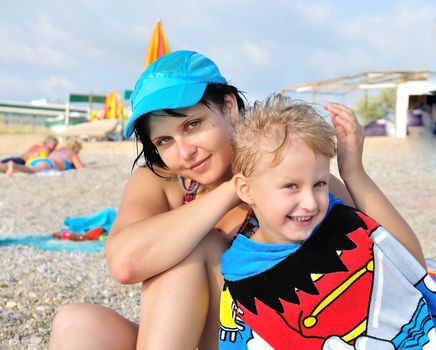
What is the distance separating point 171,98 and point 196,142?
0.17 meters

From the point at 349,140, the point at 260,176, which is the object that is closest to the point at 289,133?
the point at 260,176

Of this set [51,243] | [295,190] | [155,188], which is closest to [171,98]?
[155,188]

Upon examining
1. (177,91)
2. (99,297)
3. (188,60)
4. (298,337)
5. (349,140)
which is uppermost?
(188,60)

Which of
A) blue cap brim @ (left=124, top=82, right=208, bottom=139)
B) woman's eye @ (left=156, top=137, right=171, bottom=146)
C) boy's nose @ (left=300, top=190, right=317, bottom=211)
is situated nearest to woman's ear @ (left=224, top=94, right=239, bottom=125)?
blue cap brim @ (left=124, top=82, right=208, bottom=139)

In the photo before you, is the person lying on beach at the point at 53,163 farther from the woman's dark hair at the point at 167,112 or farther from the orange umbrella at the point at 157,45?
the woman's dark hair at the point at 167,112

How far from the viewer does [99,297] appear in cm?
332

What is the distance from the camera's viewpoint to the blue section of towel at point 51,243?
4797mm

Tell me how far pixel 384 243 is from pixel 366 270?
0.33 feet

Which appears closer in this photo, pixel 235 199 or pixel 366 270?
pixel 366 270

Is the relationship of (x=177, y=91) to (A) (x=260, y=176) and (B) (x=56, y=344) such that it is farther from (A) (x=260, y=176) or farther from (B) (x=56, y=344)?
(B) (x=56, y=344)

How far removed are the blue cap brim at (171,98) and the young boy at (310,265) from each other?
0.30m

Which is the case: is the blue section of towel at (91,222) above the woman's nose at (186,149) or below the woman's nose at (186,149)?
below

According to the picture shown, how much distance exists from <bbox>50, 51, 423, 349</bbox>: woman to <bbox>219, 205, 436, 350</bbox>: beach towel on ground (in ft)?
0.50

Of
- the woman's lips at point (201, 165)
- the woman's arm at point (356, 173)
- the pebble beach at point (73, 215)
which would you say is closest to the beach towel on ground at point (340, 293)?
the woman's arm at point (356, 173)
